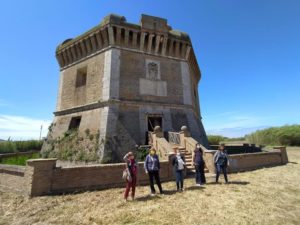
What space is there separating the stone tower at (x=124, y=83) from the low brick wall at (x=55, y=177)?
446cm

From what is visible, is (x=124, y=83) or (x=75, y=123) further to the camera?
(x=75, y=123)

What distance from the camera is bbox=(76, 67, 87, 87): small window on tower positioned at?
16381 mm

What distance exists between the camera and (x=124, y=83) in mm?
14547

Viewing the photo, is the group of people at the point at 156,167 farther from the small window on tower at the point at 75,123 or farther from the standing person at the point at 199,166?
the small window on tower at the point at 75,123

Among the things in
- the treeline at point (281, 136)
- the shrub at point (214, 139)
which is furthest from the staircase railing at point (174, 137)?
the treeline at point (281, 136)

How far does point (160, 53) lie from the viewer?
16.5m

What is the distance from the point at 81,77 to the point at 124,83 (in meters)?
4.77

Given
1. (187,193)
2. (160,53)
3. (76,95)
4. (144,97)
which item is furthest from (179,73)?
(187,193)

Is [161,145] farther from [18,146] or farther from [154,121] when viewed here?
[18,146]

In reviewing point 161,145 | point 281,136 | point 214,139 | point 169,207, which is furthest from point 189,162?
point 214,139

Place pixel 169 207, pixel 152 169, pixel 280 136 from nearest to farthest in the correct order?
1. pixel 169 207
2. pixel 152 169
3. pixel 280 136

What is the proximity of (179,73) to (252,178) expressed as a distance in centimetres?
1082

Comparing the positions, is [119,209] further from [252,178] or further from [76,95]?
[76,95]

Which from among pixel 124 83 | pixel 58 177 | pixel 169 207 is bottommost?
pixel 169 207
